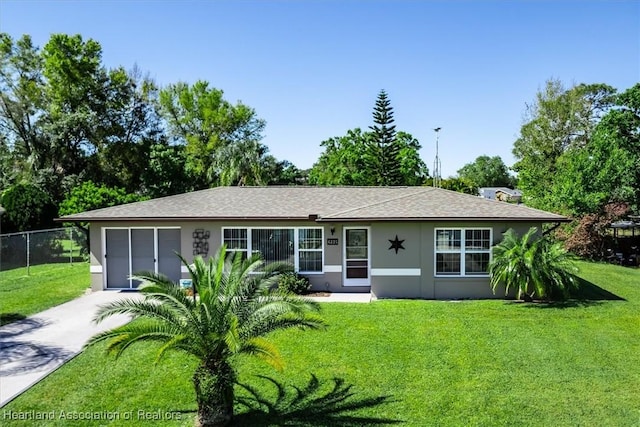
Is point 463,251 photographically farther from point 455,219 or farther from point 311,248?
point 311,248

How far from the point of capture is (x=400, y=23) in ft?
49.5

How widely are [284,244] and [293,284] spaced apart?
139cm

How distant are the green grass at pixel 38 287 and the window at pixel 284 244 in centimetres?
517

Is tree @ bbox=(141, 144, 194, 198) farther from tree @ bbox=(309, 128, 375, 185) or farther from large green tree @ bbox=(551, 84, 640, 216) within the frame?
large green tree @ bbox=(551, 84, 640, 216)

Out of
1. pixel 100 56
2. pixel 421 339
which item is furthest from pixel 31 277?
pixel 100 56

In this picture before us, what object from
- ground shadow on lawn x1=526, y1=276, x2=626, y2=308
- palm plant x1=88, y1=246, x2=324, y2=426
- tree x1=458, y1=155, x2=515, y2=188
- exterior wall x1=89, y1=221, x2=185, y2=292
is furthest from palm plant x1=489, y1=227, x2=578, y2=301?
tree x1=458, y1=155, x2=515, y2=188

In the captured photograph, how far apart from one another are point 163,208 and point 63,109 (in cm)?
2191

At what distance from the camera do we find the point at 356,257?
14414 millimetres

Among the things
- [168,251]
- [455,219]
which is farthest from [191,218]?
[455,219]

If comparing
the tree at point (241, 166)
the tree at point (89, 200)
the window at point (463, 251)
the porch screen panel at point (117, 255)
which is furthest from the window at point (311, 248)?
the tree at point (241, 166)

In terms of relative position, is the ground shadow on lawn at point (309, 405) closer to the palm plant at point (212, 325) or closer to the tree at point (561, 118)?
the palm plant at point (212, 325)

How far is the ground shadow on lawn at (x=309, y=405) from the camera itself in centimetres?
641

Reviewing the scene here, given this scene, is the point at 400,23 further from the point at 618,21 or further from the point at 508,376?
the point at 508,376

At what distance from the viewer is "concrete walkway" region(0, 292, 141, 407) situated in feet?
25.8
